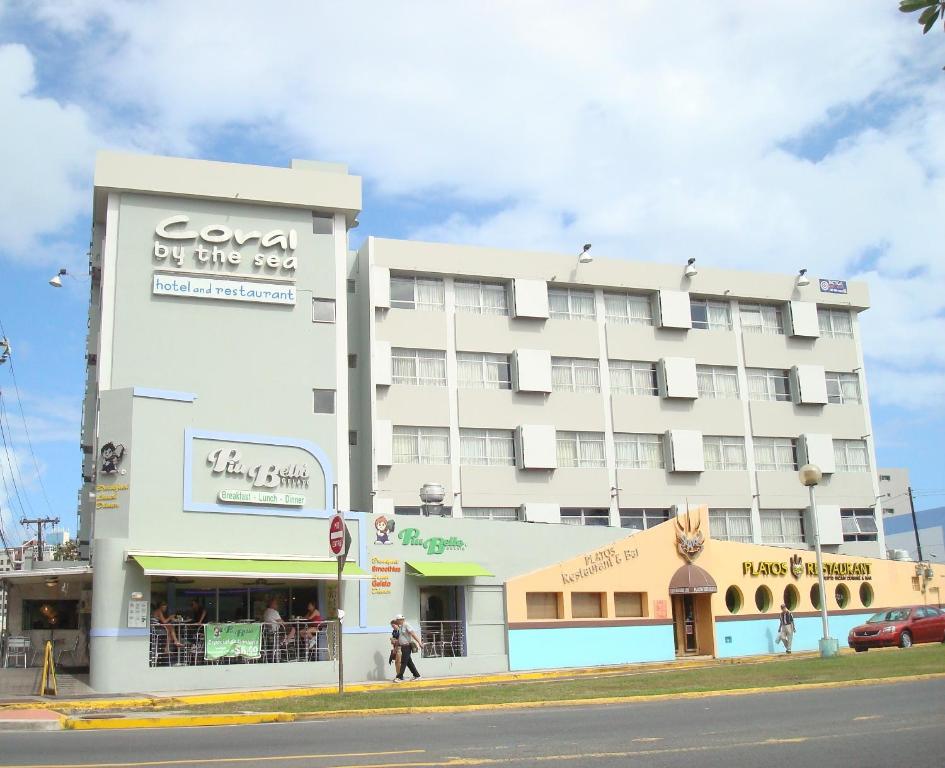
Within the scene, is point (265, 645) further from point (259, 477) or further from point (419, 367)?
point (419, 367)

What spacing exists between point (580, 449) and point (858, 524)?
572 inches

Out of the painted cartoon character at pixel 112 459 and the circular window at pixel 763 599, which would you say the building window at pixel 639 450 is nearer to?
the circular window at pixel 763 599

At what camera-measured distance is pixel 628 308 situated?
46.1 meters

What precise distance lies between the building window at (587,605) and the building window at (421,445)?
1047cm

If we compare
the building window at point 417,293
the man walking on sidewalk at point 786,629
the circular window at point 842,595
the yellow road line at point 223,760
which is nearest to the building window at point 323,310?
the building window at point 417,293

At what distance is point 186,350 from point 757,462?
26.0 metres

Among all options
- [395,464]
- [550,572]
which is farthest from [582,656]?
[395,464]

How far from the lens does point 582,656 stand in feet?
102

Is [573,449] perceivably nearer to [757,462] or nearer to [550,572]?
[757,462]

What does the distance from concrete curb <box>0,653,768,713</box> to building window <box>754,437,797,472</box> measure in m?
15.3

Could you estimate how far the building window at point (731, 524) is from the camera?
45656 millimetres

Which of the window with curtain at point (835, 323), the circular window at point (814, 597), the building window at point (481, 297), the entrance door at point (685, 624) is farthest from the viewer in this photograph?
the window with curtain at point (835, 323)

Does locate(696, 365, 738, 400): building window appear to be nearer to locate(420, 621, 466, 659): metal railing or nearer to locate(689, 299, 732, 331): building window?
locate(689, 299, 732, 331): building window

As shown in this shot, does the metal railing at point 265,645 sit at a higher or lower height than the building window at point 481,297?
lower
